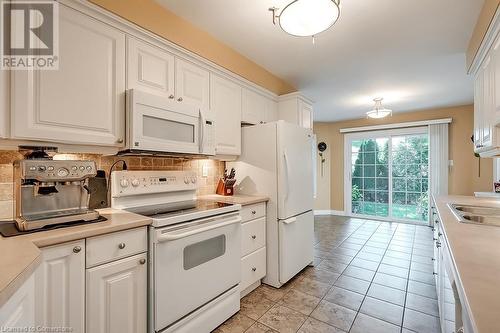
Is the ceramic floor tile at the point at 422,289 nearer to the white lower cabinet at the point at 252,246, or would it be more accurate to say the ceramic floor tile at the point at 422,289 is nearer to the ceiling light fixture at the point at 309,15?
the white lower cabinet at the point at 252,246

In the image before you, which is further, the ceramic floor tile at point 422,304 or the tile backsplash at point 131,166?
the ceramic floor tile at point 422,304

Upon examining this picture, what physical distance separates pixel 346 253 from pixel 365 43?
265 cm

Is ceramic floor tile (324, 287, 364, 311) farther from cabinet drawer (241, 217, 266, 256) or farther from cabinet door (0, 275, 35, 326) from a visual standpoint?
cabinet door (0, 275, 35, 326)

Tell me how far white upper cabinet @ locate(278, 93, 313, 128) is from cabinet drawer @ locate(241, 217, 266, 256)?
1413mm

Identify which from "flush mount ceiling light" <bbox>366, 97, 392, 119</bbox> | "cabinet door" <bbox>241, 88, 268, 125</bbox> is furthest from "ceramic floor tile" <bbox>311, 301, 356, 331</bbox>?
"flush mount ceiling light" <bbox>366, 97, 392, 119</bbox>

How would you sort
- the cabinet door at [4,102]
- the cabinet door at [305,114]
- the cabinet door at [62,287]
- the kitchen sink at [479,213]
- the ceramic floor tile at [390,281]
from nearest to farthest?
the cabinet door at [62,287], the cabinet door at [4,102], the kitchen sink at [479,213], the ceramic floor tile at [390,281], the cabinet door at [305,114]

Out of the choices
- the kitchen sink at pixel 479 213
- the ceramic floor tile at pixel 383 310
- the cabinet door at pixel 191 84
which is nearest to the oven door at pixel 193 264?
Answer: the cabinet door at pixel 191 84

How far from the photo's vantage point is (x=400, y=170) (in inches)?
205

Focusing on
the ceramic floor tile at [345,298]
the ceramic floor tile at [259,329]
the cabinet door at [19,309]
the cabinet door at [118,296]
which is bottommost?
the ceramic floor tile at [259,329]

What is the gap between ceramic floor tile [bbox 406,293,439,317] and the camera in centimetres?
196

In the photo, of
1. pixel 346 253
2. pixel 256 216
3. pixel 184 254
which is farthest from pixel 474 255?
pixel 346 253

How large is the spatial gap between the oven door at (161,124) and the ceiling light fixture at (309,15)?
970 millimetres

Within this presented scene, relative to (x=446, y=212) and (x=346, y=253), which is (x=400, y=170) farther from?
(x=446, y=212)

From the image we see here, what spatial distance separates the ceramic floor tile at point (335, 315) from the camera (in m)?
1.83
